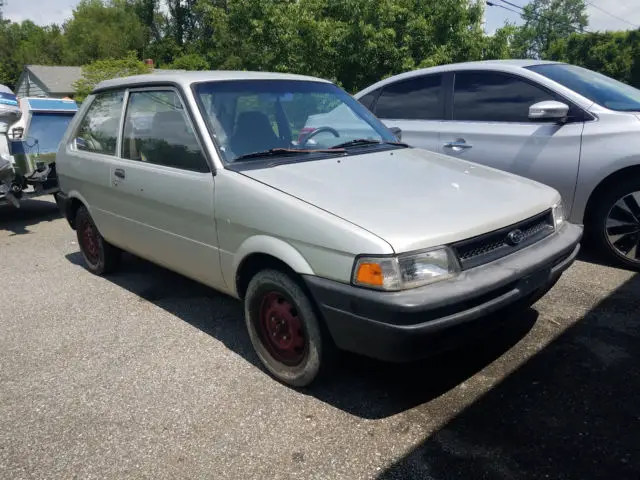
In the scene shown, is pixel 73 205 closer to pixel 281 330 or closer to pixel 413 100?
pixel 281 330

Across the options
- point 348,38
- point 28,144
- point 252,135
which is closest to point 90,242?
point 252,135

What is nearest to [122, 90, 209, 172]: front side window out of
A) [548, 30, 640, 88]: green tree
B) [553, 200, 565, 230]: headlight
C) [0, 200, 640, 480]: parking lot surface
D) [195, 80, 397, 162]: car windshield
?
[195, 80, 397, 162]: car windshield

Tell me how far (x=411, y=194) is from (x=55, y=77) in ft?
149

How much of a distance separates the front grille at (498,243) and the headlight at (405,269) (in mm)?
97

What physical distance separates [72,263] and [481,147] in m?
4.36

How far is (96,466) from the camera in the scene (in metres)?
2.59

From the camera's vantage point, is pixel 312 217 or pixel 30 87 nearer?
pixel 312 217

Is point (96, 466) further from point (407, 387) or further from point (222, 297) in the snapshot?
point (222, 297)

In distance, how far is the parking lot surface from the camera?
2512mm

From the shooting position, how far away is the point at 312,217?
9.00 feet

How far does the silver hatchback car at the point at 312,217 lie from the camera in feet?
8.43

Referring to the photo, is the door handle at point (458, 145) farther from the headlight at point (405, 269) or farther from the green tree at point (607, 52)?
the green tree at point (607, 52)

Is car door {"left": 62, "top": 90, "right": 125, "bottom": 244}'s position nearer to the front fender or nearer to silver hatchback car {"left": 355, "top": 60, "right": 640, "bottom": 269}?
the front fender

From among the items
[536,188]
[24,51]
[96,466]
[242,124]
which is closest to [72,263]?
[242,124]
